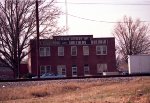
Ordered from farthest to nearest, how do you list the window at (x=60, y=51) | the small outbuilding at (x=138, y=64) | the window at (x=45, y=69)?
1. the window at (x=60, y=51)
2. the window at (x=45, y=69)
3. the small outbuilding at (x=138, y=64)

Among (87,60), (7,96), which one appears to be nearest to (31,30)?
(87,60)

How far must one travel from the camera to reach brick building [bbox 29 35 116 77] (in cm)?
5559

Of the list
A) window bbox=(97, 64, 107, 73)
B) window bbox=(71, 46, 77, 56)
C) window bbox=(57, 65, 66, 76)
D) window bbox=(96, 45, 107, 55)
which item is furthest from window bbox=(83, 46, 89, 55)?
window bbox=(57, 65, 66, 76)

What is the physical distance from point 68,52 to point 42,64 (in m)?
4.47

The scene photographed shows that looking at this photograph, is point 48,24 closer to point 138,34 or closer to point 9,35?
point 9,35

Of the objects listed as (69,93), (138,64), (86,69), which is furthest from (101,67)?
(69,93)

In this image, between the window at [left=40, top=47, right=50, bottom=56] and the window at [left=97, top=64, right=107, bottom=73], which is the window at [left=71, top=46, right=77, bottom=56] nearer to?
the window at [left=40, top=47, right=50, bottom=56]

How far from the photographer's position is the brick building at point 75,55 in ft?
182

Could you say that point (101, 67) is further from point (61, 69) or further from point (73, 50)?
point (61, 69)

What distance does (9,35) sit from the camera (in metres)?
48.9

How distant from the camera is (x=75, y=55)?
5669cm

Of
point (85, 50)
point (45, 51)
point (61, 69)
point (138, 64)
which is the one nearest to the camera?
point (138, 64)

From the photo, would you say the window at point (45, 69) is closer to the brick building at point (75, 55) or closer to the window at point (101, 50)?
the brick building at point (75, 55)

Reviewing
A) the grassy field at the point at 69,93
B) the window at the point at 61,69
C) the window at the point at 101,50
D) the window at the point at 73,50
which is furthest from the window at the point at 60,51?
the grassy field at the point at 69,93
